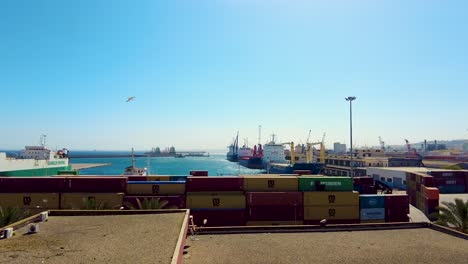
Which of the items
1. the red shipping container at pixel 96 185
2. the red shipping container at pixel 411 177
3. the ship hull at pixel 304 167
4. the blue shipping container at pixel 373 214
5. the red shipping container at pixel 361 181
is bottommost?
the ship hull at pixel 304 167

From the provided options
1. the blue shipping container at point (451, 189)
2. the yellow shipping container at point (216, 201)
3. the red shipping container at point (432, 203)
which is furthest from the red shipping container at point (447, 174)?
the yellow shipping container at point (216, 201)

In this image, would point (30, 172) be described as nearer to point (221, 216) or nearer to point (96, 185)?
point (96, 185)

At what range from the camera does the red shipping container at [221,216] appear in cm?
3136

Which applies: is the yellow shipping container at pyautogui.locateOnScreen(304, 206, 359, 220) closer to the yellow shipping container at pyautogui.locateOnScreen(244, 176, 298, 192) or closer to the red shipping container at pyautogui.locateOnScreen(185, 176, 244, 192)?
the yellow shipping container at pyautogui.locateOnScreen(244, 176, 298, 192)

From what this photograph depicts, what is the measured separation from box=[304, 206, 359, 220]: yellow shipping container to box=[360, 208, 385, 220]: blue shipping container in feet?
2.54

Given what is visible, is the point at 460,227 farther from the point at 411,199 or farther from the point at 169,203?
the point at 411,199

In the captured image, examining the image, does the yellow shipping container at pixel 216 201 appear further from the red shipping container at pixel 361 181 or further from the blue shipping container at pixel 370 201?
the red shipping container at pixel 361 181

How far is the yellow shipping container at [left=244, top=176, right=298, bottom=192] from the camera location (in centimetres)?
3328

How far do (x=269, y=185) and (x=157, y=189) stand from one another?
1147cm

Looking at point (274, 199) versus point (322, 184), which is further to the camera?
point (322, 184)

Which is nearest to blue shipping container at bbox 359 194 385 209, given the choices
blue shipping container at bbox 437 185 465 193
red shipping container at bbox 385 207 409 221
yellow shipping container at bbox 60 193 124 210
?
red shipping container at bbox 385 207 409 221

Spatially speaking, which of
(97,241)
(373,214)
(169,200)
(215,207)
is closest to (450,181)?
(373,214)

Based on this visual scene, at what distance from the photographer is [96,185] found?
33000 mm

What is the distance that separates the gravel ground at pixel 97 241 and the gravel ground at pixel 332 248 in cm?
192
